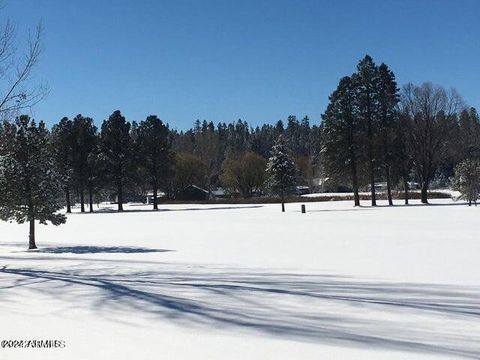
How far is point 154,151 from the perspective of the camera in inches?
2579

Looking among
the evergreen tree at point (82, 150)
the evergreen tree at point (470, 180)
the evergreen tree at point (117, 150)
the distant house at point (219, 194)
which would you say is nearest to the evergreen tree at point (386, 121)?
the evergreen tree at point (470, 180)

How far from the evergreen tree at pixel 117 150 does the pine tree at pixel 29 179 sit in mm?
41905

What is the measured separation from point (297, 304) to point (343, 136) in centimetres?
4758

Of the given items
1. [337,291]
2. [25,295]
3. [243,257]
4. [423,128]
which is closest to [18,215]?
[243,257]

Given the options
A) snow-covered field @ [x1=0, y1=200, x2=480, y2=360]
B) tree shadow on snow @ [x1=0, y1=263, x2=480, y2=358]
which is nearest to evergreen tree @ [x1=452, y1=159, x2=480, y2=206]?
snow-covered field @ [x1=0, y1=200, x2=480, y2=360]

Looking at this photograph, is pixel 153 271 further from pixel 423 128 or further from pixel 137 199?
pixel 137 199

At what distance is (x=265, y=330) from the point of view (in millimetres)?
5949

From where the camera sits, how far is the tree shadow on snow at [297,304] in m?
5.74

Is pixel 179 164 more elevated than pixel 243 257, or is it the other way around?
pixel 179 164

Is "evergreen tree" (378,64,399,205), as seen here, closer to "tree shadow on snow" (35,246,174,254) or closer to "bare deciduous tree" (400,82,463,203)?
"bare deciduous tree" (400,82,463,203)

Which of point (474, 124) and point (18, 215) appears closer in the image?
point (18, 215)

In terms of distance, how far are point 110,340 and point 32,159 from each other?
58.5ft

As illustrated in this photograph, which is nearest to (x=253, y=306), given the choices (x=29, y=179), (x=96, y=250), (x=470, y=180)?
(x=96, y=250)

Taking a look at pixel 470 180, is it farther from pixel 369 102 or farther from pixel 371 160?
pixel 369 102
